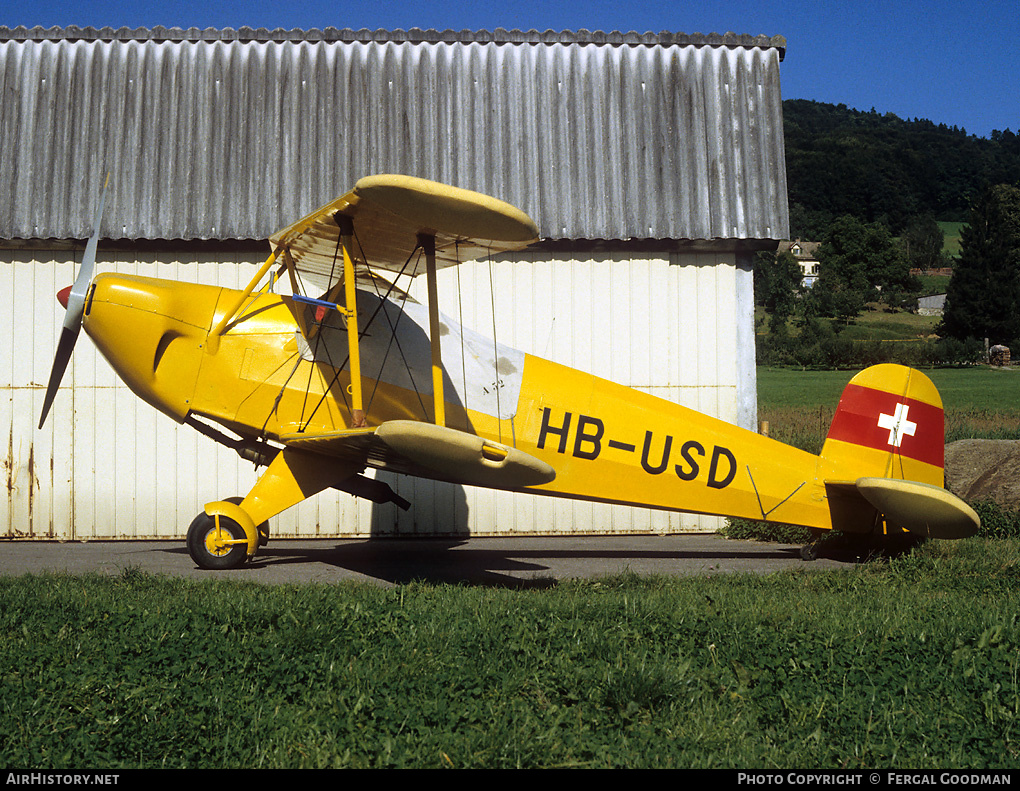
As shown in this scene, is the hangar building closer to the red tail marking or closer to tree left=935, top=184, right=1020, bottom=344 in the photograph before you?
the red tail marking

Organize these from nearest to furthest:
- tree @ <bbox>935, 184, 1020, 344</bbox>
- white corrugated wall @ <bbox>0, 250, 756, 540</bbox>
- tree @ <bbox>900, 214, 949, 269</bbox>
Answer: white corrugated wall @ <bbox>0, 250, 756, 540</bbox>
tree @ <bbox>935, 184, 1020, 344</bbox>
tree @ <bbox>900, 214, 949, 269</bbox>

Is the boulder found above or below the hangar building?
below

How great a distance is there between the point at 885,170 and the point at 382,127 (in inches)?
5348

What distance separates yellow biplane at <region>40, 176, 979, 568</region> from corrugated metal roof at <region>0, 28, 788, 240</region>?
10.5 feet

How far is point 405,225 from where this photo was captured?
6.64 meters

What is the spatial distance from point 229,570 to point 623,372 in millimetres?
5387

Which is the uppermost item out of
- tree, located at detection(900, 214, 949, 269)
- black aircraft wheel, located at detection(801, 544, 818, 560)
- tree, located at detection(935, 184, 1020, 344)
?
tree, located at detection(900, 214, 949, 269)

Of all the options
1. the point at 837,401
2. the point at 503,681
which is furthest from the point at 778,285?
the point at 503,681

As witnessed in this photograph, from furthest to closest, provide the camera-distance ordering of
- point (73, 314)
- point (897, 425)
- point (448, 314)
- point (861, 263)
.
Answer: point (861, 263) < point (448, 314) < point (897, 425) < point (73, 314)

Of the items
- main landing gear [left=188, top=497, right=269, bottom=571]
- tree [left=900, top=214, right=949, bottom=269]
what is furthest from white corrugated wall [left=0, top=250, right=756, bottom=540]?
tree [left=900, top=214, right=949, bottom=269]

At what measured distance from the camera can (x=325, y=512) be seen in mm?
10555

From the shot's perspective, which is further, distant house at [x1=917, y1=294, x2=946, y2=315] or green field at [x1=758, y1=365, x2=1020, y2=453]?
distant house at [x1=917, y1=294, x2=946, y2=315]

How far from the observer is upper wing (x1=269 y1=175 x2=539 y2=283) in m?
5.59

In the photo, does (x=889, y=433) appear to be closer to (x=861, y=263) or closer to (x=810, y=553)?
(x=810, y=553)
